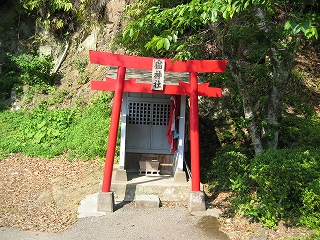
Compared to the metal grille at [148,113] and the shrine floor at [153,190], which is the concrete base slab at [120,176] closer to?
the shrine floor at [153,190]

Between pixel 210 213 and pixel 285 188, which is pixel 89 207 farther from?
pixel 285 188

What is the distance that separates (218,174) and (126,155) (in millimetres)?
2683

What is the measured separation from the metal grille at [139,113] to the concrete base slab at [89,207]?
2441 millimetres

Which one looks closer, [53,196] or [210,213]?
[210,213]

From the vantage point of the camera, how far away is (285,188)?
21.4ft

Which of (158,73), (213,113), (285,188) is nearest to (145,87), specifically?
(158,73)

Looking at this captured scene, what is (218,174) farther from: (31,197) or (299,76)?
(299,76)

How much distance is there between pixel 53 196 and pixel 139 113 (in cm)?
327

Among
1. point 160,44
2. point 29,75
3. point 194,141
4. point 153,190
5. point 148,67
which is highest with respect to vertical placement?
point 29,75

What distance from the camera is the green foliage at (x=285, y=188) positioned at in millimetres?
6375

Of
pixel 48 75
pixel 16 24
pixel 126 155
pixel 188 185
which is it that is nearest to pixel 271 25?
pixel 188 185

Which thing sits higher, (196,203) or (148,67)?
(148,67)

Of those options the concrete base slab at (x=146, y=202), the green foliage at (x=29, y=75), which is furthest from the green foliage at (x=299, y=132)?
the green foliage at (x=29, y=75)

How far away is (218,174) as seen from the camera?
9.73 metres
